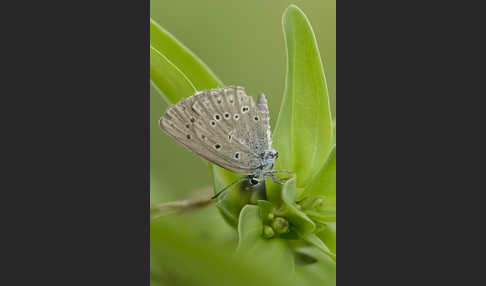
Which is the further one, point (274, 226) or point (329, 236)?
point (329, 236)

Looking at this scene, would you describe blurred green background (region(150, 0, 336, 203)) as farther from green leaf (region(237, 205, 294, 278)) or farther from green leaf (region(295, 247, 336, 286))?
green leaf (region(295, 247, 336, 286))

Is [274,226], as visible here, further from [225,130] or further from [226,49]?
[226,49]

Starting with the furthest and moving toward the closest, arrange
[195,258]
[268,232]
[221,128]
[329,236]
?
[329,236] → [268,232] → [221,128] → [195,258]

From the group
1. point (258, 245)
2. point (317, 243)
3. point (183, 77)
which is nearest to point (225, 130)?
point (183, 77)

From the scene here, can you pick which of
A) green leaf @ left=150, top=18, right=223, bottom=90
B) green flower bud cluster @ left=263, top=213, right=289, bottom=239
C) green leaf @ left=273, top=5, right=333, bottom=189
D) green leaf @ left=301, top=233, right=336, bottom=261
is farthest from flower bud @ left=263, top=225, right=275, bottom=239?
green leaf @ left=150, top=18, right=223, bottom=90

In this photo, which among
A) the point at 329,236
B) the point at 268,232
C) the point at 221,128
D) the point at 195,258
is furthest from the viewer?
the point at 329,236
